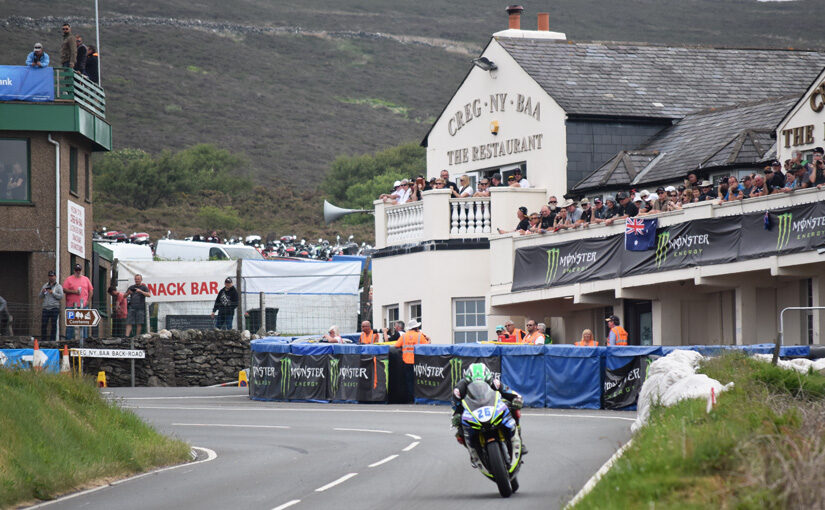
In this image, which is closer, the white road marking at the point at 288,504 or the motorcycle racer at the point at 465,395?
the white road marking at the point at 288,504

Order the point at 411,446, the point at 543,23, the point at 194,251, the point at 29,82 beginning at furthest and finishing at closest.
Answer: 1. the point at 194,251
2. the point at 543,23
3. the point at 29,82
4. the point at 411,446

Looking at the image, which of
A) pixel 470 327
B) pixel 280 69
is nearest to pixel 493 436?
pixel 470 327

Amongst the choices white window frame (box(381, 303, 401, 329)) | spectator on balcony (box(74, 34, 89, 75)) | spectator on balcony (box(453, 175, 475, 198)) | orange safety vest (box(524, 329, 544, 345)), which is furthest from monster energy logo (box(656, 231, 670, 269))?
spectator on balcony (box(74, 34, 89, 75))

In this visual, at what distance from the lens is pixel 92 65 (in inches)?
1651

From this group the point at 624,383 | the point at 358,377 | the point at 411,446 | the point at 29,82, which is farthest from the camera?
the point at 29,82

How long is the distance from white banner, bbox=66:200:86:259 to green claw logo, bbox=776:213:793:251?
19.3 m

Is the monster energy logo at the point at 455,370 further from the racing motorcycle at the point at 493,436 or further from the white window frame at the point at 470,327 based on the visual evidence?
the racing motorcycle at the point at 493,436

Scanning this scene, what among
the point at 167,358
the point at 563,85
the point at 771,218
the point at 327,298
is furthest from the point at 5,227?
the point at 771,218

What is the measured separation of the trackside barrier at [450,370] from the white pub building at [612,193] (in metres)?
4.02

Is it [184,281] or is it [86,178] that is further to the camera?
[86,178]

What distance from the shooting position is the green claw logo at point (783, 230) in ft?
96.0

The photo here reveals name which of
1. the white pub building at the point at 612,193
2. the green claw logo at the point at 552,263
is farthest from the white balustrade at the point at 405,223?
the green claw logo at the point at 552,263

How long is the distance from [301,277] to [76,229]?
631 cm

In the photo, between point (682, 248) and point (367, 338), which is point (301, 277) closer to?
point (367, 338)
